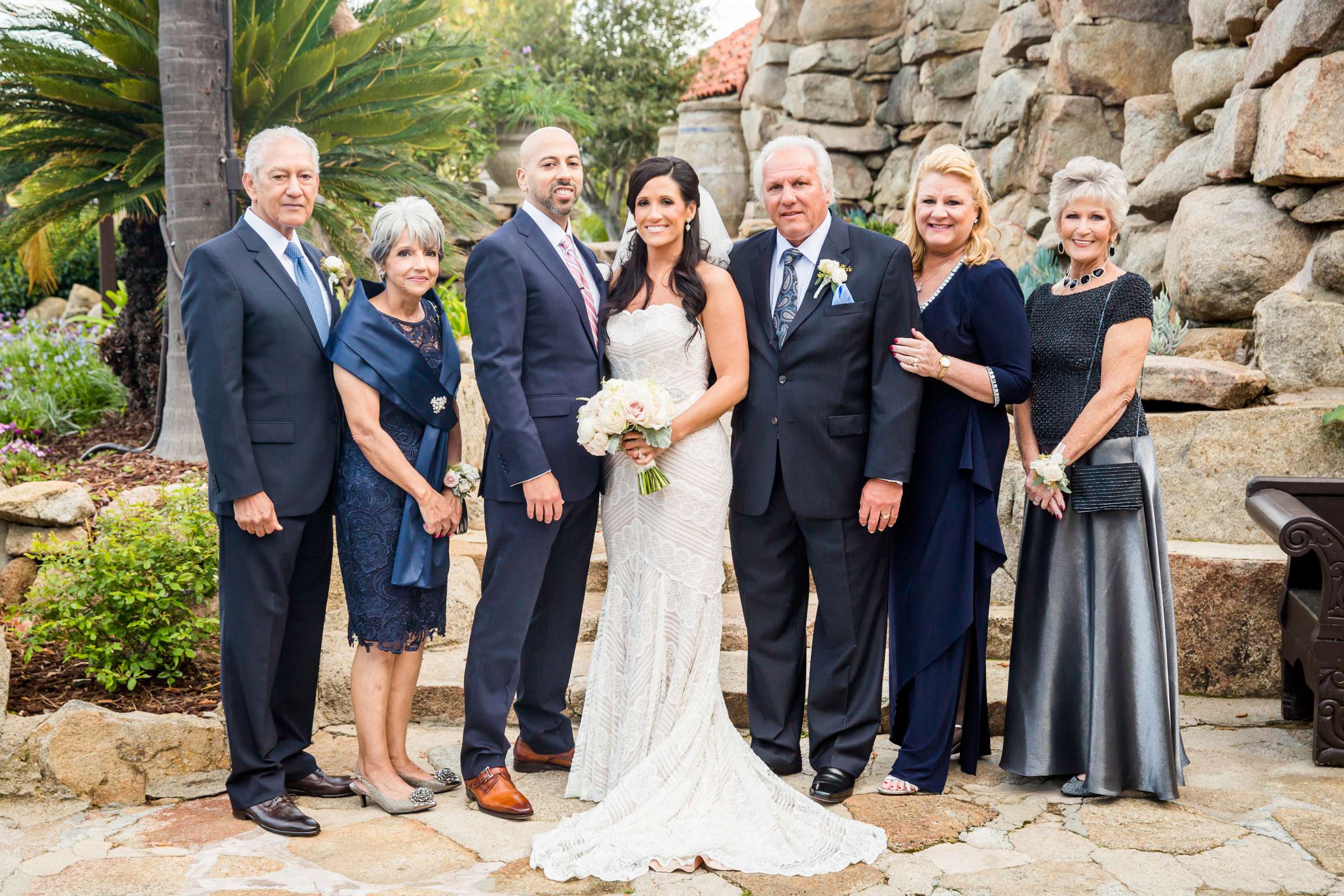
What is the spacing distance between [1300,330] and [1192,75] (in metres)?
2.58

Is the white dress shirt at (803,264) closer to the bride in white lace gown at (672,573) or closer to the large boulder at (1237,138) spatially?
the bride in white lace gown at (672,573)

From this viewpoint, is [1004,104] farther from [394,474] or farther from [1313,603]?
[394,474]

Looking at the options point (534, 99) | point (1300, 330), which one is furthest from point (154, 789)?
point (534, 99)

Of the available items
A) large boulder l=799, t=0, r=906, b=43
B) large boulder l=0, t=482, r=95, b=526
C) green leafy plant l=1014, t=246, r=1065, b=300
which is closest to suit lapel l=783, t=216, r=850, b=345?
large boulder l=0, t=482, r=95, b=526

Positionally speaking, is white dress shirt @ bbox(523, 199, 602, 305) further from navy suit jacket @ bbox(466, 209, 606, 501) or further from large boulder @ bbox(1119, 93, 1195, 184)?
large boulder @ bbox(1119, 93, 1195, 184)

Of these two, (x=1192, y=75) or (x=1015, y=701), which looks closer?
(x=1015, y=701)

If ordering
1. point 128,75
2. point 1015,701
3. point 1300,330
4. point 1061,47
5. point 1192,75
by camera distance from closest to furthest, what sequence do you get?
point 1015,701
point 1300,330
point 128,75
point 1192,75
point 1061,47

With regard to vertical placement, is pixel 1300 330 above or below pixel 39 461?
above

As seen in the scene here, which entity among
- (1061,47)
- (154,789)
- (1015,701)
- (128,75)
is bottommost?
(154,789)

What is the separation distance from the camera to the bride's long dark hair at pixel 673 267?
3.68 m

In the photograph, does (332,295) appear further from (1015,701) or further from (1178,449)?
(1178,449)

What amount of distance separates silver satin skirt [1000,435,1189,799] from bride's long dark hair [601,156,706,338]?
145 centimetres

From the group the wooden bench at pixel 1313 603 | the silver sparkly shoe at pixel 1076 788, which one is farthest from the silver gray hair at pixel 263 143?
the wooden bench at pixel 1313 603

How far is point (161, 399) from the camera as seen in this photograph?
23.3 ft
